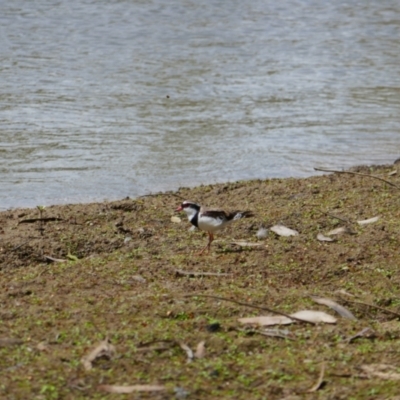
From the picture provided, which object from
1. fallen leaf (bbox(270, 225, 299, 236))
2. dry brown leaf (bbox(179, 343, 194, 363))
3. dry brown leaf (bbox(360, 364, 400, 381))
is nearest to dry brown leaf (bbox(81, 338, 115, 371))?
dry brown leaf (bbox(179, 343, 194, 363))

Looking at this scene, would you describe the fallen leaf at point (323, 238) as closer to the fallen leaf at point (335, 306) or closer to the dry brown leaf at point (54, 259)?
the fallen leaf at point (335, 306)

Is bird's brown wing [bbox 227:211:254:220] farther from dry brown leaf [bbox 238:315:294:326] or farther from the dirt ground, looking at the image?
dry brown leaf [bbox 238:315:294:326]

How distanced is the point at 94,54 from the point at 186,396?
37.8 feet

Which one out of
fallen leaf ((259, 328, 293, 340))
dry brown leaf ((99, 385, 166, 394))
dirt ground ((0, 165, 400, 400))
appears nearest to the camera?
dry brown leaf ((99, 385, 166, 394))

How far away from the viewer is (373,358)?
450cm

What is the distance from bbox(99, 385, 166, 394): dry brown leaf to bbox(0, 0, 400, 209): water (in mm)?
4474

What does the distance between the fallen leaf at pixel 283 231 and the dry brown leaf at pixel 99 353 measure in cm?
247

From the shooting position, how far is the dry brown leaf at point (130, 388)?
408 centimetres

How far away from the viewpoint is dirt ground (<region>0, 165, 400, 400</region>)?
421 cm

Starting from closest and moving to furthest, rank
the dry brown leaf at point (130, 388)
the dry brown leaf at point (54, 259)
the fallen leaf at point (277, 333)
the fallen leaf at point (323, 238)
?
the dry brown leaf at point (130, 388), the fallen leaf at point (277, 333), the dry brown leaf at point (54, 259), the fallen leaf at point (323, 238)

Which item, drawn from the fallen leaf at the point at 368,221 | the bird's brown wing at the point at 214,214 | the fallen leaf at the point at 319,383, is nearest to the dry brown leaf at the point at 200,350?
the fallen leaf at the point at 319,383

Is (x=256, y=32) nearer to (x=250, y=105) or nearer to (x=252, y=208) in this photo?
(x=250, y=105)

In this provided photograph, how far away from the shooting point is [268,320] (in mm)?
4883

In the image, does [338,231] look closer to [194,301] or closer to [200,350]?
[194,301]
